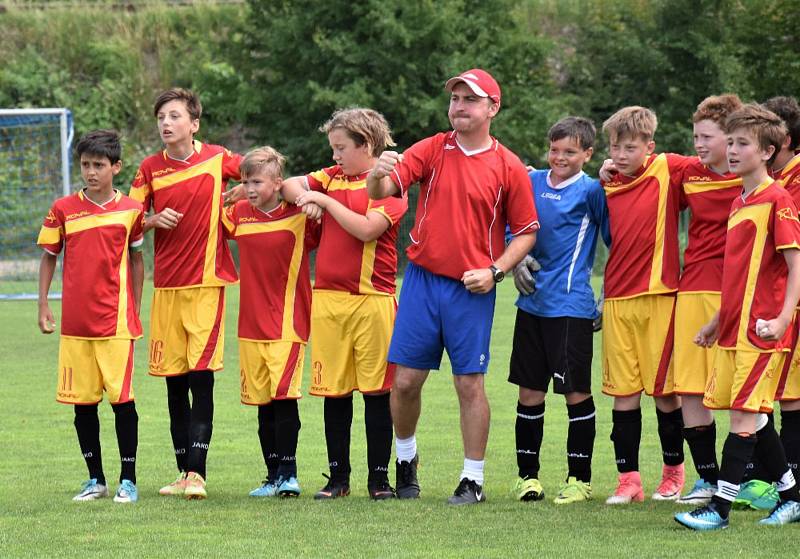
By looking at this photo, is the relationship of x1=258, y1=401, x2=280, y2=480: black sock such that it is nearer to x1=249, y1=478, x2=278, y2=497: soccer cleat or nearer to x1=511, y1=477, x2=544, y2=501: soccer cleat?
x1=249, y1=478, x2=278, y2=497: soccer cleat

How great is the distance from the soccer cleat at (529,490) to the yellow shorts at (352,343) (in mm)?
862

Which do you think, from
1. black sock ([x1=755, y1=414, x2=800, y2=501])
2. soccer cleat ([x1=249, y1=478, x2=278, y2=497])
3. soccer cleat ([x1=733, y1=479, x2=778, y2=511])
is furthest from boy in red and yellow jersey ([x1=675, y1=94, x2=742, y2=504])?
soccer cleat ([x1=249, y1=478, x2=278, y2=497])

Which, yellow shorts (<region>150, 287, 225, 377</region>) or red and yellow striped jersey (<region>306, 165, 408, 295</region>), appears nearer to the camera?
red and yellow striped jersey (<region>306, 165, 408, 295</region>)

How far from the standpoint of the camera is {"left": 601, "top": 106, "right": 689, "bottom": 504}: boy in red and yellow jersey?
6.84m

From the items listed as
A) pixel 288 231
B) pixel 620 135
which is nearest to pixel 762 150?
pixel 620 135

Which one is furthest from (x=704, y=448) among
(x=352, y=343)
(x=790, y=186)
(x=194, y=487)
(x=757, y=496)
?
(x=194, y=487)

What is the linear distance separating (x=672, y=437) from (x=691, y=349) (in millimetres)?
616

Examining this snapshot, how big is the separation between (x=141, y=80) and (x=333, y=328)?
2881 centimetres

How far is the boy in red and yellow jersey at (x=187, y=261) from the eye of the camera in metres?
7.14

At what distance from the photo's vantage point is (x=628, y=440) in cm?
696

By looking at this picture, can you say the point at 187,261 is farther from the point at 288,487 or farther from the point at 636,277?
the point at 636,277

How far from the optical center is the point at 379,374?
697cm

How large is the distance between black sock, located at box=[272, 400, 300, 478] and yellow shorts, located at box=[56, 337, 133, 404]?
0.80 m

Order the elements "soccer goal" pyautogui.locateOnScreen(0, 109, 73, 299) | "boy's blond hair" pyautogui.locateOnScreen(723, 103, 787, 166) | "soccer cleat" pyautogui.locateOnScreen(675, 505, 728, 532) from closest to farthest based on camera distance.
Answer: "soccer cleat" pyautogui.locateOnScreen(675, 505, 728, 532) → "boy's blond hair" pyautogui.locateOnScreen(723, 103, 787, 166) → "soccer goal" pyautogui.locateOnScreen(0, 109, 73, 299)
